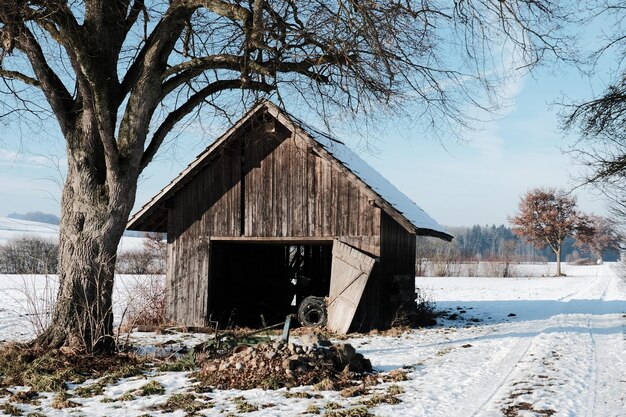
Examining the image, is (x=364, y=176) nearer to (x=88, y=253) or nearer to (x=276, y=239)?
(x=276, y=239)

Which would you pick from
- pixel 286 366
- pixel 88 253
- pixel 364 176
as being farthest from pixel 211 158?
pixel 286 366

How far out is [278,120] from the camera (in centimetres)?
1608

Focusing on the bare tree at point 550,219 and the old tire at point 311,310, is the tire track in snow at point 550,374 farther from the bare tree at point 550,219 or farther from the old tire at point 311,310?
the bare tree at point 550,219

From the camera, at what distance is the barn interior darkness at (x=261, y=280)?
18.1m

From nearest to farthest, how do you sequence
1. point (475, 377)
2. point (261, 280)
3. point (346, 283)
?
point (475, 377) < point (346, 283) < point (261, 280)

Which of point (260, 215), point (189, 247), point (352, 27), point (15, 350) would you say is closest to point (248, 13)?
point (352, 27)

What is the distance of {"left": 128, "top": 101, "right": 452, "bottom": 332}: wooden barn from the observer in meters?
15.5

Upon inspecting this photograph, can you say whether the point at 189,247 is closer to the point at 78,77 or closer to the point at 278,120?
the point at 278,120

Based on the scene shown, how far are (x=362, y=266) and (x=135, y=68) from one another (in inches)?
278

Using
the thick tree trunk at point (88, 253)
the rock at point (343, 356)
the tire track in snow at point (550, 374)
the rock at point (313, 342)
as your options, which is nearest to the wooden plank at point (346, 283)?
the tire track in snow at point (550, 374)

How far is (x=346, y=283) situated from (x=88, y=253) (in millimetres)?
6719

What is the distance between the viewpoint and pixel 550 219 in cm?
6406

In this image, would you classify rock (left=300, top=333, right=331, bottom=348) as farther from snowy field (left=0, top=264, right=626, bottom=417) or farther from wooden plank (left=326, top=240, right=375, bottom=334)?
wooden plank (left=326, top=240, right=375, bottom=334)

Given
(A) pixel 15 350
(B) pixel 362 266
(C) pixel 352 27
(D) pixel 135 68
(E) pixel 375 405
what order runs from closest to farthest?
(E) pixel 375 405
(C) pixel 352 27
(A) pixel 15 350
(D) pixel 135 68
(B) pixel 362 266
